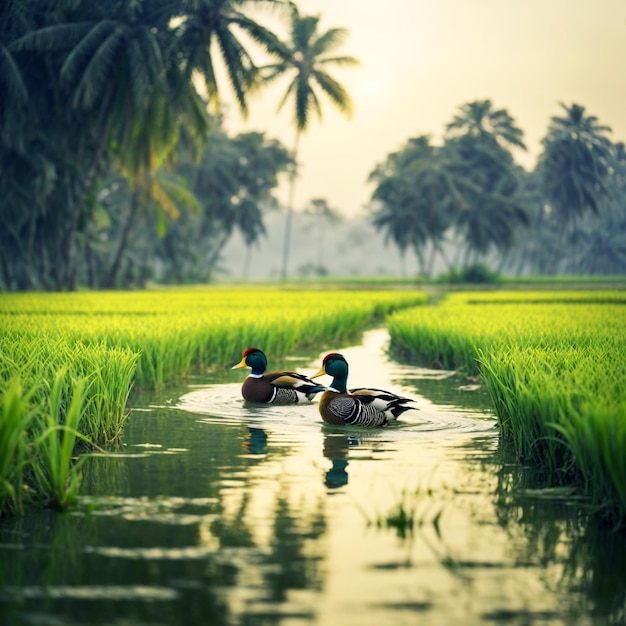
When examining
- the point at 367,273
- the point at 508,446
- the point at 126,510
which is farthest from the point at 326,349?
the point at 367,273

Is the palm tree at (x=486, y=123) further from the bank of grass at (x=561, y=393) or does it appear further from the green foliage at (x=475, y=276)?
the bank of grass at (x=561, y=393)

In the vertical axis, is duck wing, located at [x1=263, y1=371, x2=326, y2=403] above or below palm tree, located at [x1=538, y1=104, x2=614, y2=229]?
below

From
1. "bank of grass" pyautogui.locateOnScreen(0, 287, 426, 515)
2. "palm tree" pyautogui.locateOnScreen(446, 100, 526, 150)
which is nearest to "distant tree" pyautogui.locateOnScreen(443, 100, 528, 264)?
"palm tree" pyautogui.locateOnScreen(446, 100, 526, 150)

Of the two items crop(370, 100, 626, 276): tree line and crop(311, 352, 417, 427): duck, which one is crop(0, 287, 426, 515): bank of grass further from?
crop(370, 100, 626, 276): tree line

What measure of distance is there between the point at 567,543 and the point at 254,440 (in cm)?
361

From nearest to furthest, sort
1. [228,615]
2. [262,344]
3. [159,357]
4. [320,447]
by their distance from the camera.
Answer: [228,615] → [320,447] → [159,357] → [262,344]

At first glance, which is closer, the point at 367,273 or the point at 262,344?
the point at 262,344

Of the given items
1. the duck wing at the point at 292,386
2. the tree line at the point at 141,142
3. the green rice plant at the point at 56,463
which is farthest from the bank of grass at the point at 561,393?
the tree line at the point at 141,142

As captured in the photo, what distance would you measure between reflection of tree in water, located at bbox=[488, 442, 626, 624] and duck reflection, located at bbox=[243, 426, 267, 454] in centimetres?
191

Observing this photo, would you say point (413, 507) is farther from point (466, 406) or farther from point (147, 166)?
point (147, 166)

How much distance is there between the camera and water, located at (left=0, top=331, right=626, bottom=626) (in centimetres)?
407

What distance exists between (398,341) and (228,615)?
1409 centimetres

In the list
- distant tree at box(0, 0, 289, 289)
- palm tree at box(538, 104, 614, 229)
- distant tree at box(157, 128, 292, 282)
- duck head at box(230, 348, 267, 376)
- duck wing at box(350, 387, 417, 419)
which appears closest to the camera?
duck wing at box(350, 387, 417, 419)

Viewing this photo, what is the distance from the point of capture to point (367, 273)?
16438cm
